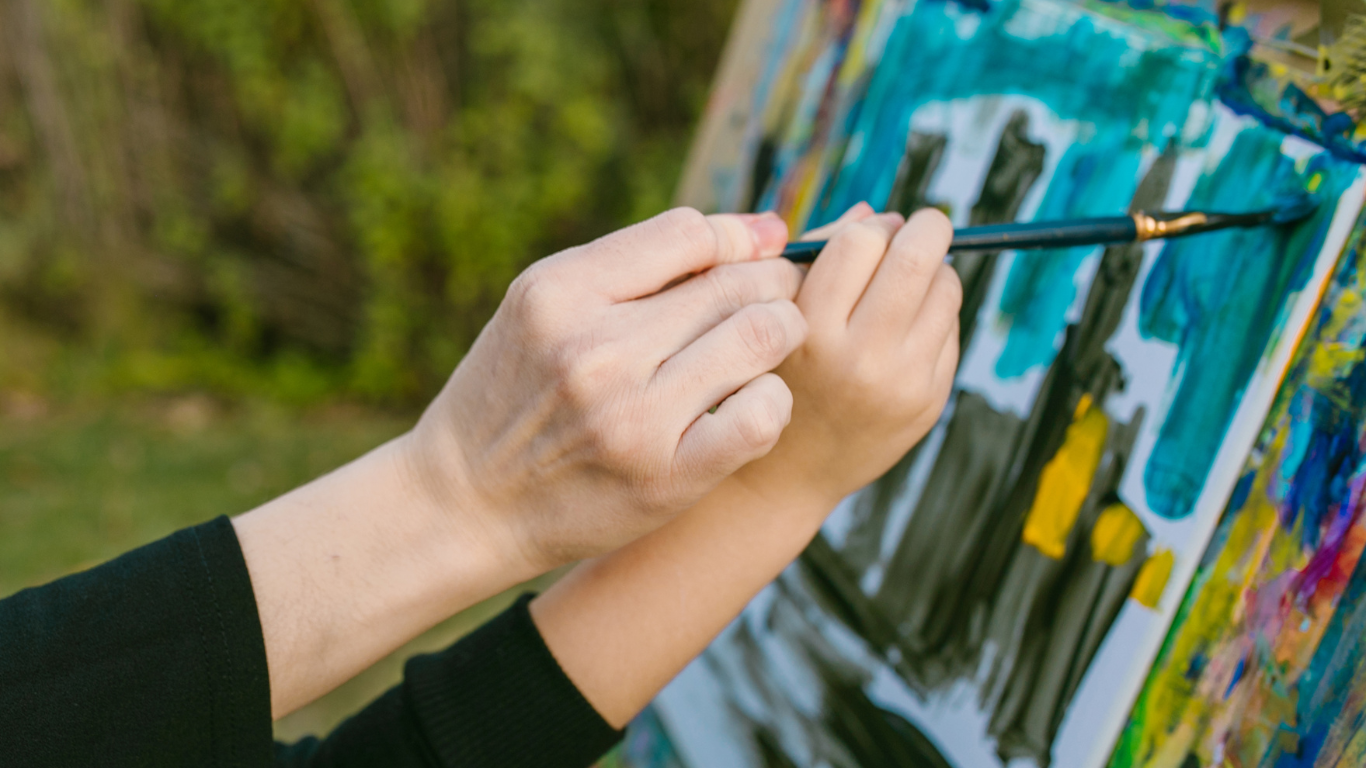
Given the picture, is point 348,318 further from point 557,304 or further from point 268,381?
point 557,304

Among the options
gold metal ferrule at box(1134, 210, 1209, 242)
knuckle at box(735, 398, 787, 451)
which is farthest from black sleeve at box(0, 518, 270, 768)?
gold metal ferrule at box(1134, 210, 1209, 242)

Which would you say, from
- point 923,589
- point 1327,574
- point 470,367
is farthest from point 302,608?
point 1327,574

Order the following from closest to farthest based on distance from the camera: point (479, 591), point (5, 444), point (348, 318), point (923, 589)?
point (479, 591) → point (923, 589) → point (5, 444) → point (348, 318)

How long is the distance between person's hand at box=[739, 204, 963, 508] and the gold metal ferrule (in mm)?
141

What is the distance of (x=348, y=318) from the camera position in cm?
368

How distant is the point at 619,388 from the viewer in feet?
1.87

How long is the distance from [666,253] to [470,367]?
17 centimetres

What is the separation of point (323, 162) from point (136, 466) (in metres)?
1.37

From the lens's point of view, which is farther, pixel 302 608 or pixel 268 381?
pixel 268 381

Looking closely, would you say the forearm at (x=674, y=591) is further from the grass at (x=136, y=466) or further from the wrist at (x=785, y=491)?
the grass at (x=136, y=466)

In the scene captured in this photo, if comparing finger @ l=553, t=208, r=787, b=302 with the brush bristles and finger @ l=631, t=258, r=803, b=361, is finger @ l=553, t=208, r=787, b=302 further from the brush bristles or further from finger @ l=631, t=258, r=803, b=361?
the brush bristles

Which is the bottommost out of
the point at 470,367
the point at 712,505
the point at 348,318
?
the point at 348,318

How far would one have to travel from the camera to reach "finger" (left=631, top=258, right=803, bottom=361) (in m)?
0.59

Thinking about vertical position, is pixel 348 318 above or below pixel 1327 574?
below
